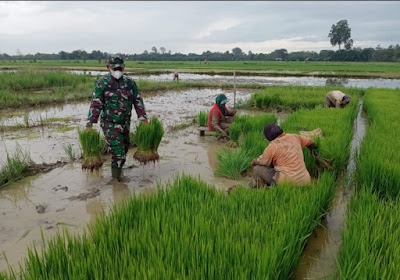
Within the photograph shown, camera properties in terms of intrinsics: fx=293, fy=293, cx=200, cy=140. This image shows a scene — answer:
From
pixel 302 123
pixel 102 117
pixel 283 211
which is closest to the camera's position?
pixel 283 211

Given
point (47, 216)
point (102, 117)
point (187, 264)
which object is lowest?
point (47, 216)

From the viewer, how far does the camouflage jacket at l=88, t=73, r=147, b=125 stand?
3715 millimetres

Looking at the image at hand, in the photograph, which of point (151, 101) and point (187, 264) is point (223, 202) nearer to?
point (187, 264)

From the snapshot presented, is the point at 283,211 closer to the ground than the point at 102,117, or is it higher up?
closer to the ground

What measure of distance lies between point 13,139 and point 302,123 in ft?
19.2

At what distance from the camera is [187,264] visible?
1732 mm

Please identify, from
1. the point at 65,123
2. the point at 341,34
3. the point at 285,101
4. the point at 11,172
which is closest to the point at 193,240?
the point at 11,172

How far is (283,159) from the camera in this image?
317 centimetres

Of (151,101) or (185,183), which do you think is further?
(151,101)

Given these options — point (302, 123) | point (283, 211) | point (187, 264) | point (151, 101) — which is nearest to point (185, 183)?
point (283, 211)

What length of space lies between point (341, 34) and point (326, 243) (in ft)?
335

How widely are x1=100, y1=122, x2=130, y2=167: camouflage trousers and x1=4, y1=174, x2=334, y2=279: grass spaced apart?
1483 mm

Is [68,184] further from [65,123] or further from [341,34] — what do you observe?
[341,34]

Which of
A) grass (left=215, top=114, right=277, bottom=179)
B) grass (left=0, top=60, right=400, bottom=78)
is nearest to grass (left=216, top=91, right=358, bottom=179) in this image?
grass (left=215, top=114, right=277, bottom=179)
